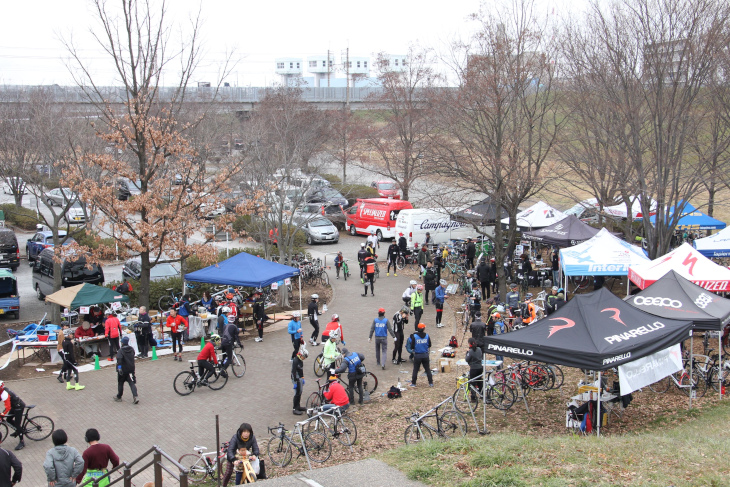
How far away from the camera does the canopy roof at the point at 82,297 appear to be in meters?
17.8

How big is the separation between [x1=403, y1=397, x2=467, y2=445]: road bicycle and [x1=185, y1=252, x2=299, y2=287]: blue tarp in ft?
29.6

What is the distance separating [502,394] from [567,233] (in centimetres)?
1132

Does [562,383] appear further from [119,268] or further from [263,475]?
[119,268]

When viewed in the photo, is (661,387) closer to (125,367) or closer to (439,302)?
(439,302)

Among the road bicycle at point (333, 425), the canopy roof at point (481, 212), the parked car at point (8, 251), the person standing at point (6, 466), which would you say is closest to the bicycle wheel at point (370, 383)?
the road bicycle at point (333, 425)

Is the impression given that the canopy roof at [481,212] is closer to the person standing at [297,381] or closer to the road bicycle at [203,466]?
the person standing at [297,381]

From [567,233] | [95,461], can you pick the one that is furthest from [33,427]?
[567,233]

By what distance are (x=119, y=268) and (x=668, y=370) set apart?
2573 centimetres

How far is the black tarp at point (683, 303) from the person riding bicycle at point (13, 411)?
1232 centimetres

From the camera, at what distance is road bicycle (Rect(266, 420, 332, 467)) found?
10547 millimetres

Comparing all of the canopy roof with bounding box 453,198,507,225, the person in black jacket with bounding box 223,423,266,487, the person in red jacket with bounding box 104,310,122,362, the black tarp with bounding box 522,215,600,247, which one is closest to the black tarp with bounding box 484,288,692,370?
the person in black jacket with bounding box 223,423,266,487

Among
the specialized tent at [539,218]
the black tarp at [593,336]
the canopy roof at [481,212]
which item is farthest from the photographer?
the specialized tent at [539,218]

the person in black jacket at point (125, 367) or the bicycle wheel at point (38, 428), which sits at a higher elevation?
the person in black jacket at point (125, 367)

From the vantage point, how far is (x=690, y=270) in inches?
591
